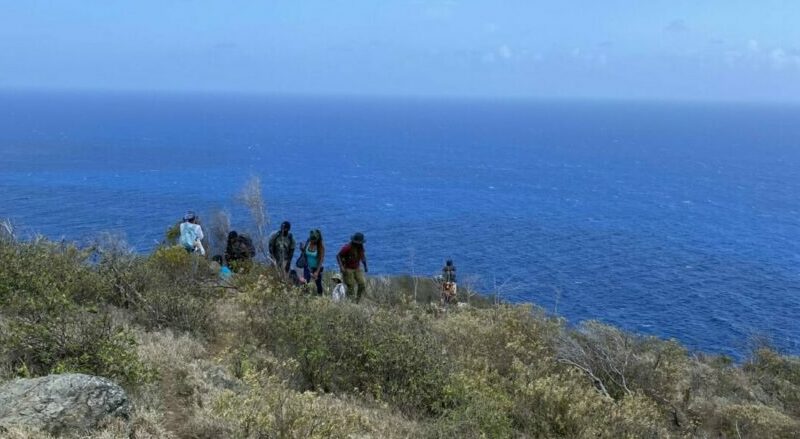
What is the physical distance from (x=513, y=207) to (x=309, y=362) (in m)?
63.9

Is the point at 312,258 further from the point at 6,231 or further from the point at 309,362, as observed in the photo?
the point at 6,231

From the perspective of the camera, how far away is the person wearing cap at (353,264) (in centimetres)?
1422

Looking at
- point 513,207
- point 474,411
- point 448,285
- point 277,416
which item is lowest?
point 513,207

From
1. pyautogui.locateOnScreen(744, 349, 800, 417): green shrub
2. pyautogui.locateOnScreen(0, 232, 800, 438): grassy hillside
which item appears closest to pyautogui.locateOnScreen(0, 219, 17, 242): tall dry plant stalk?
pyautogui.locateOnScreen(0, 232, 800, 438): grassy hillside

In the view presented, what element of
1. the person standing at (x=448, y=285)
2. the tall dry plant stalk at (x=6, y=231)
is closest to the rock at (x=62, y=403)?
the tall dry plant stalk at (x=6, y=231)

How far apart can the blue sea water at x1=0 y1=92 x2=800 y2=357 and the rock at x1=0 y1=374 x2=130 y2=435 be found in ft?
52.0

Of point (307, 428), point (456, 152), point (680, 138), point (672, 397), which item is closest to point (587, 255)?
point (672, 397)

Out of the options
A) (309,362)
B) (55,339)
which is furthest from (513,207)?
(55,339)

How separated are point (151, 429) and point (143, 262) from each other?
7.13 metres

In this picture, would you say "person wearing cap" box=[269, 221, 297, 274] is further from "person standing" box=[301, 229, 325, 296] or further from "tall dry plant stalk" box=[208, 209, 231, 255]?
"tall dry plant stalk" box=[208, 209, 231, 255]

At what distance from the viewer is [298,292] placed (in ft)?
37.6

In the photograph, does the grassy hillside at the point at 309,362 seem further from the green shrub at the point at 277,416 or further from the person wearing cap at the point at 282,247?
the person wearing cap at the point at 282,247

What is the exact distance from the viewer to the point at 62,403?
562 centimetres

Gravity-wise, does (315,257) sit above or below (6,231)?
below
